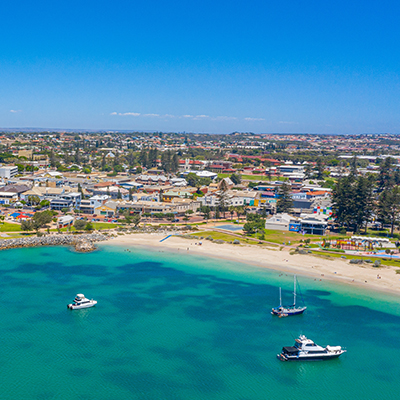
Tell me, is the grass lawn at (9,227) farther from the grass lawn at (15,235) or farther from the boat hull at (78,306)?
the boat hull at (78,306)

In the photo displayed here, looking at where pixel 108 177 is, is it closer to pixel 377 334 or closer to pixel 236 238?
pixel 236 238

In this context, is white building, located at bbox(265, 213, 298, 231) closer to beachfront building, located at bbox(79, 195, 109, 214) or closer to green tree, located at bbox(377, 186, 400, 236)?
green tree, located at bbox(377, 186, 400, 236)

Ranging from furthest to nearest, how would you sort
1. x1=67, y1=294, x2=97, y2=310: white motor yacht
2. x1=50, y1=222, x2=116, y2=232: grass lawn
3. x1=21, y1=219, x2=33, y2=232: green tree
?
x1=50, y1=222, x2=116, y2=232: grass lawn, x1=21, y1=219, x2=33, y2=232: green tree, x1=67, y1=294, x2=97, y2=310: white motor yacht

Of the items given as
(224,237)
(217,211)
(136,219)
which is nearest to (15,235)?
(136,219)

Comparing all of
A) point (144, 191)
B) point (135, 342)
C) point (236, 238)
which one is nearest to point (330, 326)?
point (135, 342)

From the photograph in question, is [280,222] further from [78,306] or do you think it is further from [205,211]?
[78,306]

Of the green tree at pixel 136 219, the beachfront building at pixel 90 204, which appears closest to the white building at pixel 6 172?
the beachfront building at pixel 90 204

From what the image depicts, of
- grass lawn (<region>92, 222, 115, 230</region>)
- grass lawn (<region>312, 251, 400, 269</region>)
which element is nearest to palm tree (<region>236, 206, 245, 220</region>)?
grass lawn (<region>92, 222, 115, 230</region>)
